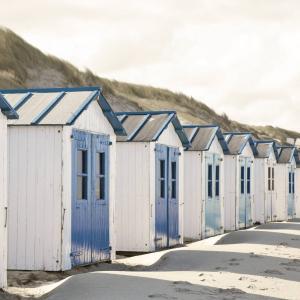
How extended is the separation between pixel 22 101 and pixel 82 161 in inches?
62.4

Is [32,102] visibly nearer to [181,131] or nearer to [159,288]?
[159,288]

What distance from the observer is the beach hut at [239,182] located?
27500 mm

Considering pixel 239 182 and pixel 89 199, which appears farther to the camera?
pixel 239 182

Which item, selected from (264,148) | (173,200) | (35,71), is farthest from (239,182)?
(35,71)

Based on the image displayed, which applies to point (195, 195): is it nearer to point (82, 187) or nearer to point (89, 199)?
point (89, 199)

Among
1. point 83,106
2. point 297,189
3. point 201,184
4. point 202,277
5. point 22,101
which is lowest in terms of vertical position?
point 202,277

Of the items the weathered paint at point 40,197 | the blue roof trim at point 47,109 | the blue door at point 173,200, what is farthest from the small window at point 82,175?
the blue door at point 173,200

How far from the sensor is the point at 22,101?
1553cm

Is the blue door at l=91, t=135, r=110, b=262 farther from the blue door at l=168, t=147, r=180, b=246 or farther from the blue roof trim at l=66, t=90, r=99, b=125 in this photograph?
the blue door at l=168, t=147, r=180, b=246

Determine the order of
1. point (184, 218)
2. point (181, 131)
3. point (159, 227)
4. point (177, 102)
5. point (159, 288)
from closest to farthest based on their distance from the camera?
point (159, 288) < point (159, 227) < point (181, 131) < point (184, 218) < point (177, 102)

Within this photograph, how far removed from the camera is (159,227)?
1978 cm

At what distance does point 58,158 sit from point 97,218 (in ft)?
6.56

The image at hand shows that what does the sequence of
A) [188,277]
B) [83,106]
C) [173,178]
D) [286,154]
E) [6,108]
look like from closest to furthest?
[6,108]
[188,277]
[83,106]
[173,178]
[286,154]

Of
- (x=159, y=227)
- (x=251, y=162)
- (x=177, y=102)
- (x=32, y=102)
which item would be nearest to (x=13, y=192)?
(x=32, y=102)
